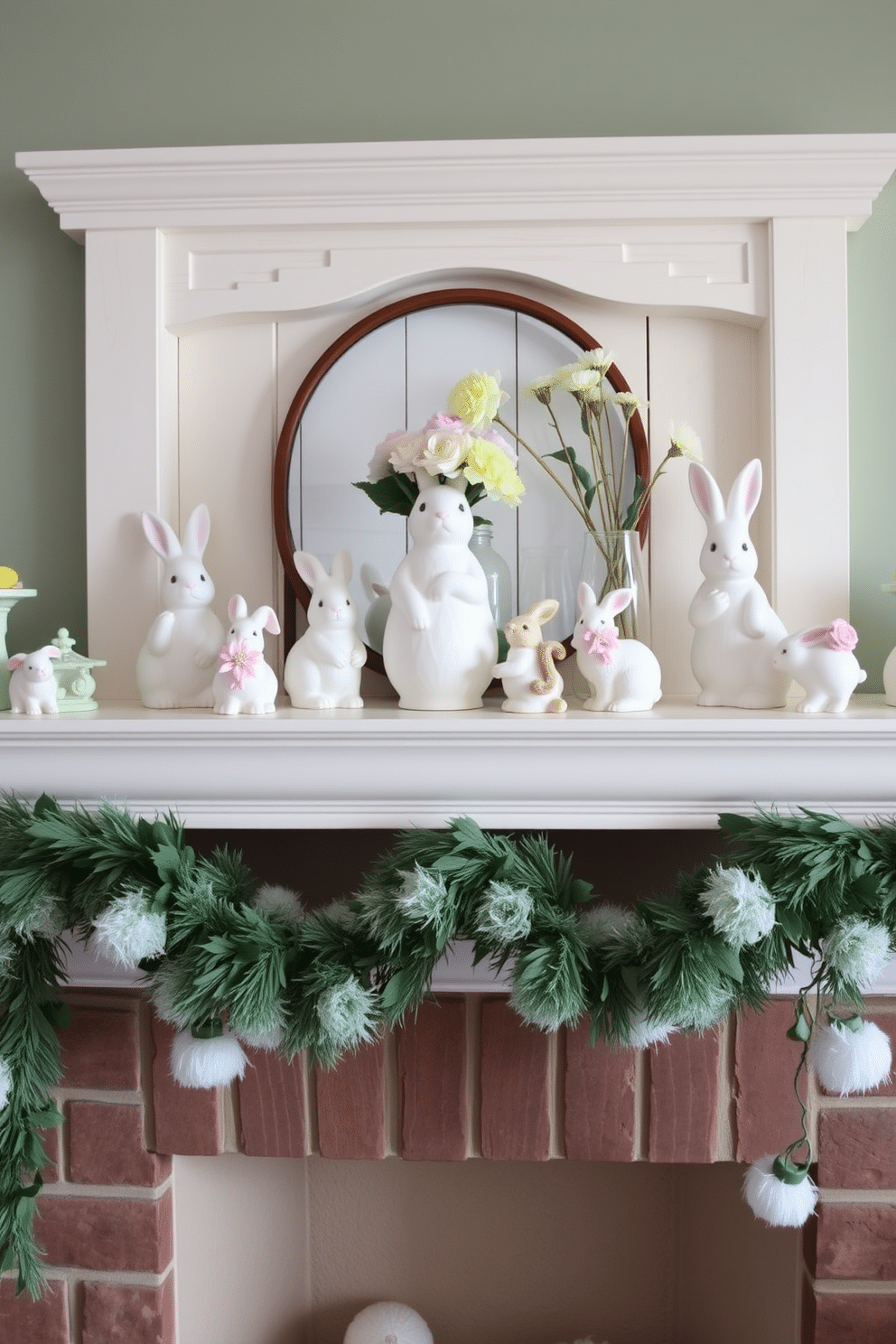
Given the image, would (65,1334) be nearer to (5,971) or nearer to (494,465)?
(5,971)

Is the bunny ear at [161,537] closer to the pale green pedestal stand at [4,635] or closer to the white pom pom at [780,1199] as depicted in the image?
the pale green pedestal stand at [4,635]

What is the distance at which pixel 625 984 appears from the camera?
883 millimetres

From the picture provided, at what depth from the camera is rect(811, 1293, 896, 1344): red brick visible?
0.99 meters

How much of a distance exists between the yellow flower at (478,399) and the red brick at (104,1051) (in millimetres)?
669

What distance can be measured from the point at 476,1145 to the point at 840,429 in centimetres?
82

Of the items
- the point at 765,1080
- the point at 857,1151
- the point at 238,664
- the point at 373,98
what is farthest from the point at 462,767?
the point at 373,98

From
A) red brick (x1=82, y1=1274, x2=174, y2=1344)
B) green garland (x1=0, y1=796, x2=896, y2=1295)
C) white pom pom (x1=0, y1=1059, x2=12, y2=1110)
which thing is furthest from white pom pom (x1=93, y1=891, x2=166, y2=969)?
red brick (x1=82, y1=1274, x2=174, y2=1344)

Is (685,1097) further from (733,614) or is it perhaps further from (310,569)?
(310,569)

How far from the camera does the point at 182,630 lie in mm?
1038

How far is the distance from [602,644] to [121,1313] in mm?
808

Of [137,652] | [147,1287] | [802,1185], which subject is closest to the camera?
[802,1185]

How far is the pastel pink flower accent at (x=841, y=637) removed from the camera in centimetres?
89

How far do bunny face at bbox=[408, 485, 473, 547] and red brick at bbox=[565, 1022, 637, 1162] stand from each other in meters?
0.49

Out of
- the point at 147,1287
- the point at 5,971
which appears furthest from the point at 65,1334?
the point at 5,971
